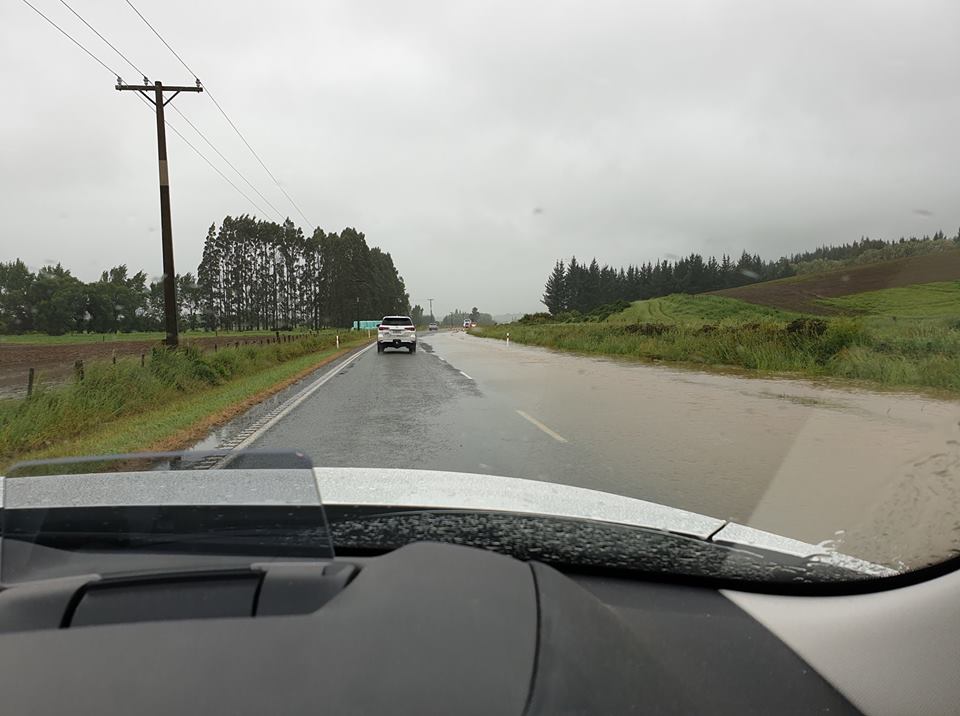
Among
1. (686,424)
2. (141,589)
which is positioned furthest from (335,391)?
(141,589)

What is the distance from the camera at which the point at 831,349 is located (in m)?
17.4

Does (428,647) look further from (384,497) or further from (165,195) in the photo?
(165,195)

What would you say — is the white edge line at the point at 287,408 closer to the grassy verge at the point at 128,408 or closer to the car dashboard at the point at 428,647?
the grassy verge at the point at 128,408

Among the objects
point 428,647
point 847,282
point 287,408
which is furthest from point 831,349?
point 428,647

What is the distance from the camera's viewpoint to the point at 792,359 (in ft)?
58.5

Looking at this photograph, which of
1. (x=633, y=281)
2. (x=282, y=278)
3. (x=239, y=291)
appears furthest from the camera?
(x=633, y=281)

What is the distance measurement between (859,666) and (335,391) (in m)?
13.3

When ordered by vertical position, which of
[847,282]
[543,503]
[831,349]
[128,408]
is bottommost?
[128,408]

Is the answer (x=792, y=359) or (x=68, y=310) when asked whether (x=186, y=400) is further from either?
(x=68, y=310)

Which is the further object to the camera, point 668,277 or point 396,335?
point 668,277

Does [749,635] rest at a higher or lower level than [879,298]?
lower

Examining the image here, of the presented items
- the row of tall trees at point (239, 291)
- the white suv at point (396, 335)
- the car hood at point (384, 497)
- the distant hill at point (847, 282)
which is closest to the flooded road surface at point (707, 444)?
the car hood at point (384, 497)

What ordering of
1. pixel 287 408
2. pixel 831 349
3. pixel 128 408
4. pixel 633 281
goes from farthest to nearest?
1. pixel 633 281
2. pixel 831 349
3. pixel 128 408
4. pixel 287 408

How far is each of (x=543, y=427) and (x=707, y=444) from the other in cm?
237
